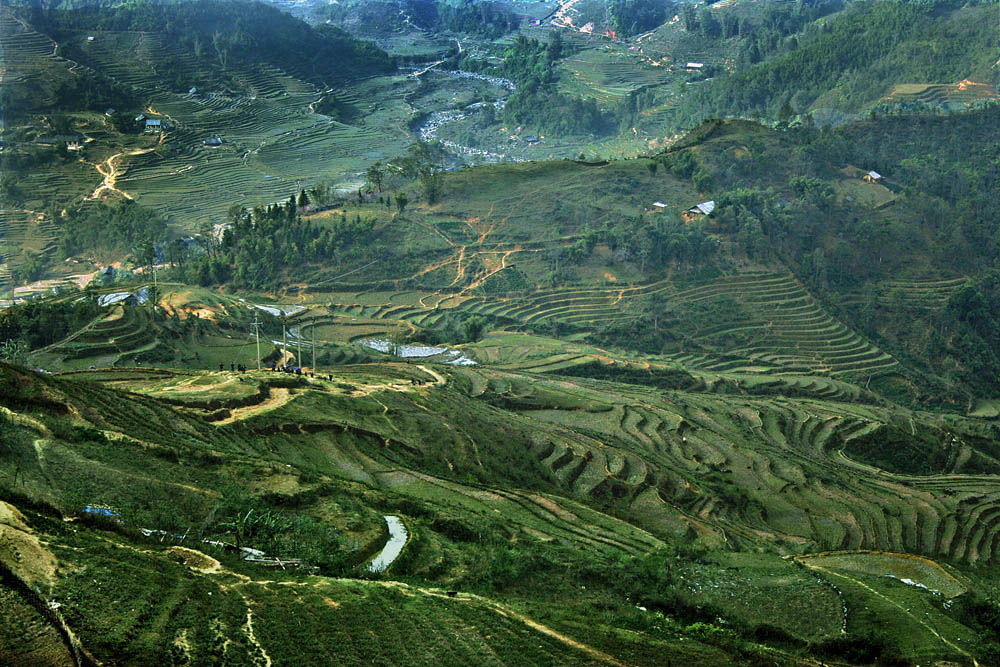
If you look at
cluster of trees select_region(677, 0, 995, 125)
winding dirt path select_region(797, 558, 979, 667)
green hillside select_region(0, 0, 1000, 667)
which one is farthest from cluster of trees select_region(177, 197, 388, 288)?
cluster of trees select_region(677, 0, 995, 125)

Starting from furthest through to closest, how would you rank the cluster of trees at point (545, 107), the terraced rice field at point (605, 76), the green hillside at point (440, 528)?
the terraced rice field at point (605, 76)
the cluster of trees at point (545, 107)
the green hillside at point (440, 528)

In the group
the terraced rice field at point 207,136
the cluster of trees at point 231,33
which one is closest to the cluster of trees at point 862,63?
the terraced rice field at point 207,136

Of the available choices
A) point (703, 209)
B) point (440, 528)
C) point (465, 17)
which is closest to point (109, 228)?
point (703, 209)

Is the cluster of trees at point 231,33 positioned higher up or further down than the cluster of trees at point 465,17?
higher up

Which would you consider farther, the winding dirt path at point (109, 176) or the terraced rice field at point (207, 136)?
the terraced rice field at point (207, 136)

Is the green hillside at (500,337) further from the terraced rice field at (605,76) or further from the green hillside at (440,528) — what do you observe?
the terraced rice field at (605,76)

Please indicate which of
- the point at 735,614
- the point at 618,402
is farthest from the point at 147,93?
the point at 735,614

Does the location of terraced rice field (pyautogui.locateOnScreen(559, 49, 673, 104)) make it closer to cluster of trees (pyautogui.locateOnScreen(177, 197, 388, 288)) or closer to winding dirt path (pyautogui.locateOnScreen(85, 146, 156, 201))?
cluster of trees (pyautogui.locateOnScreen(177, 197, 388, 288))
